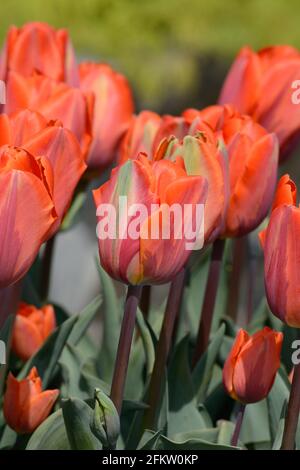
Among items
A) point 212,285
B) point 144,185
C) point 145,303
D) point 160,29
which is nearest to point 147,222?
point 144,185

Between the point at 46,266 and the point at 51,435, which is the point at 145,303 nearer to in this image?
the point at 46,266

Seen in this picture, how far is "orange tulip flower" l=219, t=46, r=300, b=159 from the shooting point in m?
1.31

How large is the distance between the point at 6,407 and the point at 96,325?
8.46ft

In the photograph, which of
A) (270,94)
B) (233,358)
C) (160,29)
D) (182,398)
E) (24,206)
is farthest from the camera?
(160,29)

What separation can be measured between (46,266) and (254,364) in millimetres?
478

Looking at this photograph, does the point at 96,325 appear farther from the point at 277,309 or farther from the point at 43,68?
the point at 277,309

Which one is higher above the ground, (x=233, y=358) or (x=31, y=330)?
(x=233, y=358)

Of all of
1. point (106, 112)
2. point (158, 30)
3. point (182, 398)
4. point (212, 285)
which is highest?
point (106, 112)

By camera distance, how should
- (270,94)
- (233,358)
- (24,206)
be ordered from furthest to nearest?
(270,94) → (233,358) → (24,206)

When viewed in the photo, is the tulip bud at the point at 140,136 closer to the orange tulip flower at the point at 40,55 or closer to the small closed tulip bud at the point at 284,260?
the orange tulip flower at the point at 40,55

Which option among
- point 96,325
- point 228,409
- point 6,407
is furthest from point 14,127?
point 96,325

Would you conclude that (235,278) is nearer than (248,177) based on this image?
No

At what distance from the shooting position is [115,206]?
3.12 feet

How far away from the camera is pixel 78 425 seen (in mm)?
1064
